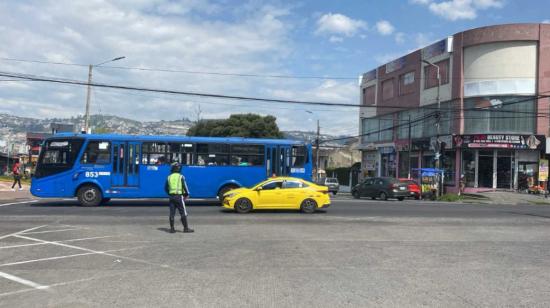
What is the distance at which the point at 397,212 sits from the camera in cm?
1866

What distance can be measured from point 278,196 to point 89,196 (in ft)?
24.8

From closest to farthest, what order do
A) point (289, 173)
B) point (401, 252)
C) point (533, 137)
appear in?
point (401, 252), point (289, 173), point (533, 137)

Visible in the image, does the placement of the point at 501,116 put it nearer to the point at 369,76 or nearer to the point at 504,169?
the point at 504,169

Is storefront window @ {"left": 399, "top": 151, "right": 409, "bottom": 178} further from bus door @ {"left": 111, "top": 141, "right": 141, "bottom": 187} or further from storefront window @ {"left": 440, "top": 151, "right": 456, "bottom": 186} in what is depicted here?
bus door @ {"left": 111, "top": 141, "right": 141, "bottom": 187}

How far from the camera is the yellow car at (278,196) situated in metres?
17.4

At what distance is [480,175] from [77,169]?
28990 millimetres

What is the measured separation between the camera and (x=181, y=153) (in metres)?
20.4

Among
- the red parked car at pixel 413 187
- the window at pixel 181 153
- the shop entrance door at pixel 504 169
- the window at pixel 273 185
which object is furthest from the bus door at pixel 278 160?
the shop entrance door at pixel 504 169

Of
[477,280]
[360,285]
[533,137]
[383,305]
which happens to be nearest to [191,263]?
[360,285]

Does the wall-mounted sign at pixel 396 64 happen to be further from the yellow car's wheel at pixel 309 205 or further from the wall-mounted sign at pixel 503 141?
the yellow car's wheel at pixel 309 205

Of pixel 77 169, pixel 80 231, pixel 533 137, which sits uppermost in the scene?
pixel 533 137

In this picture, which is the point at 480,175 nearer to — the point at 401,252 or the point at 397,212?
the point at 397,212

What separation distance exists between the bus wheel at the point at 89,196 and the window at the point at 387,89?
116ft

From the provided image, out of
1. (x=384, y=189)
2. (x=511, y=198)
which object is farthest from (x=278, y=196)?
(x=511, y=198)
